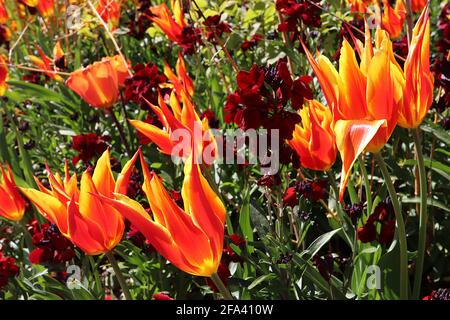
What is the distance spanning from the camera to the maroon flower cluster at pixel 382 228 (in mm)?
1561

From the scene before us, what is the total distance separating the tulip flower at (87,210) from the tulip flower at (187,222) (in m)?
0.19

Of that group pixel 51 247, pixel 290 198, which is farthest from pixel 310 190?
pixel 51 247

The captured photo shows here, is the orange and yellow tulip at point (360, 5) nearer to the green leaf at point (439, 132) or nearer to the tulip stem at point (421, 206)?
the green leaf at point (439, 132)

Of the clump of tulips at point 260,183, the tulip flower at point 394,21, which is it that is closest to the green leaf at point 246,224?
the clump of tulips at point 260,183

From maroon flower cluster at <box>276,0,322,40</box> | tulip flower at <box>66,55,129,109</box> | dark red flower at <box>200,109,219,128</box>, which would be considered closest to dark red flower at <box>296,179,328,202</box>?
dark red flower at <box>200,109,219,128</box>

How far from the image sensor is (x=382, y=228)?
5.26ft

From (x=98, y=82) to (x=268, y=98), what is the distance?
1.16m

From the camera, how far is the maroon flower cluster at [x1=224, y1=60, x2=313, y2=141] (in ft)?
4.34

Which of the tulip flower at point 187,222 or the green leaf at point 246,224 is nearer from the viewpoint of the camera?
the tulip flower at point 187,222

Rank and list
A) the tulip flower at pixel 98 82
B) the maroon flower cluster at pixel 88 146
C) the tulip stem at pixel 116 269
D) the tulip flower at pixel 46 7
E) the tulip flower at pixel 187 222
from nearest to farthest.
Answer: the tulip flower at pixel 187 222, the tulip stem at pixel 116 269, the maroon flower cluster at pixel 88 146, the tulip flower at pixel 98 82, the tulip flower at pixel 46 7

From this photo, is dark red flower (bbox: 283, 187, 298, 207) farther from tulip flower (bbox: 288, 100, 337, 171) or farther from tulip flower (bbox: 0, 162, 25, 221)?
tulip flower (bbox: 0, 162, 25, 221)

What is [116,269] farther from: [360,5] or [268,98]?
[360,5]
